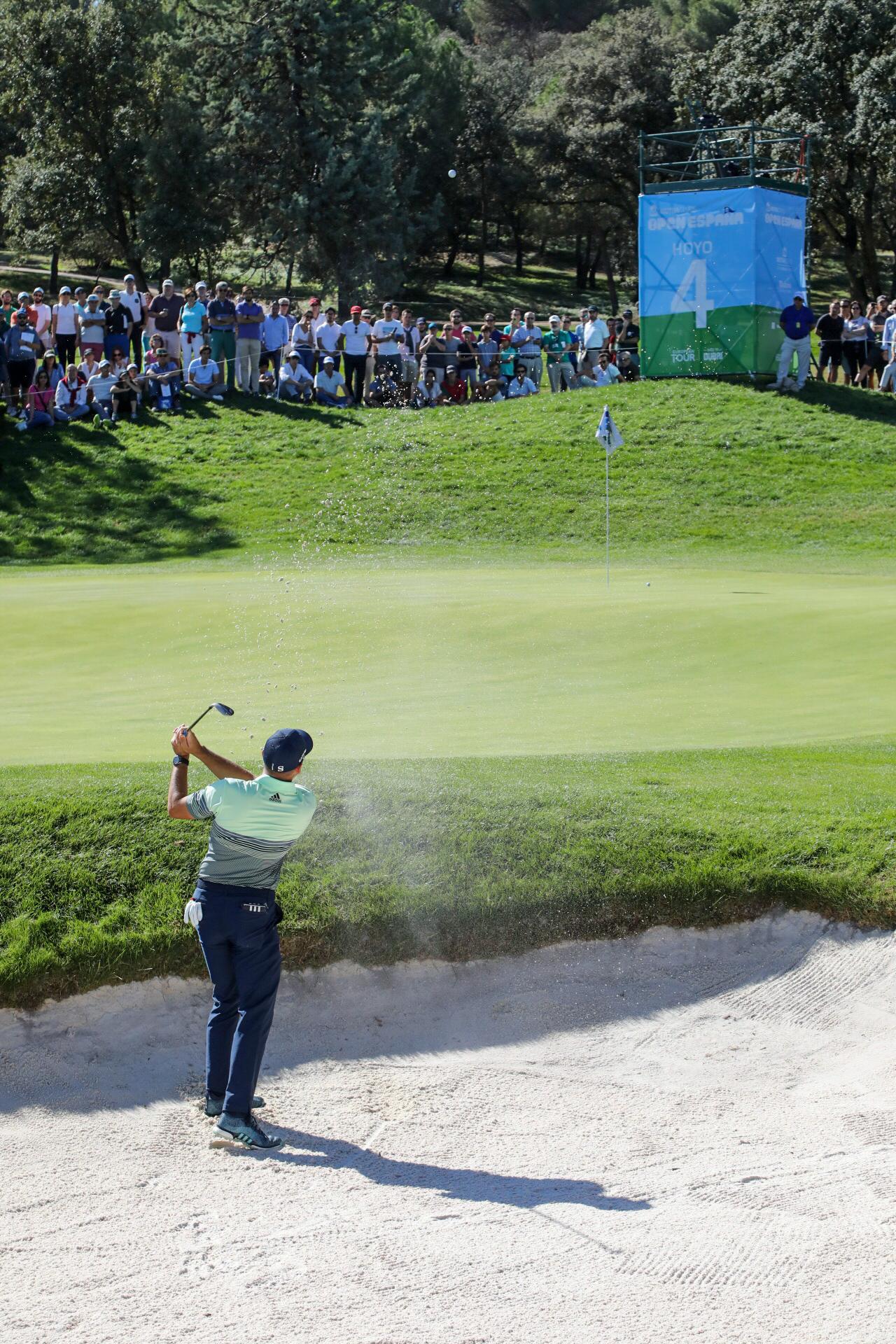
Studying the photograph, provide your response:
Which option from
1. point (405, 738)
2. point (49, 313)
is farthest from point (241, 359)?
point (405, 738)

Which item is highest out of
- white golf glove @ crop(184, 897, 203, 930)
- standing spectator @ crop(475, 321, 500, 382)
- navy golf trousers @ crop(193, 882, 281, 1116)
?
standing spectator @ crop(475, 321, 500, 382)

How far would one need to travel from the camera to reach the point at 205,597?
16.2 metres

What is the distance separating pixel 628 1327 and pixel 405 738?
5646mm

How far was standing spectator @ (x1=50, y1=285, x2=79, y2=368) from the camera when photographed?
28.9m

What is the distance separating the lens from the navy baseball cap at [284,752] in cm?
655

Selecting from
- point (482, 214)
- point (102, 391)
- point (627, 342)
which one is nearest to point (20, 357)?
point (102, 391)

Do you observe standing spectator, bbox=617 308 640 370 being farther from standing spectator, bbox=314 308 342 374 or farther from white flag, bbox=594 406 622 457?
white flag, bbox=594 406 622 457

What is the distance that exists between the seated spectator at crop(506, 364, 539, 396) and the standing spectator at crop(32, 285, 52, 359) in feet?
32.2

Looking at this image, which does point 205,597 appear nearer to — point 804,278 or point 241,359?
point 241,359

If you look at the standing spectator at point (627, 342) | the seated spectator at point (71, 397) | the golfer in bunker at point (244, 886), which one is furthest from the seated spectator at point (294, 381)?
the golfer in bunker at point (244, 886)

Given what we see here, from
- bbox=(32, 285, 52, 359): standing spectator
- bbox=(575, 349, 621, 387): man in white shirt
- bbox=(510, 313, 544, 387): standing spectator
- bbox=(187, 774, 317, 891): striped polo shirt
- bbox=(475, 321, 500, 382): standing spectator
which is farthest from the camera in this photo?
bbox=(575, 349, 621, 387): man in white shirt

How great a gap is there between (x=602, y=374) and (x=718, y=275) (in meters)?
3.74

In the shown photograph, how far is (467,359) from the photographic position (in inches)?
1235

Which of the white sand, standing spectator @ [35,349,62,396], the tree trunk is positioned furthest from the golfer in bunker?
the tree trunk
